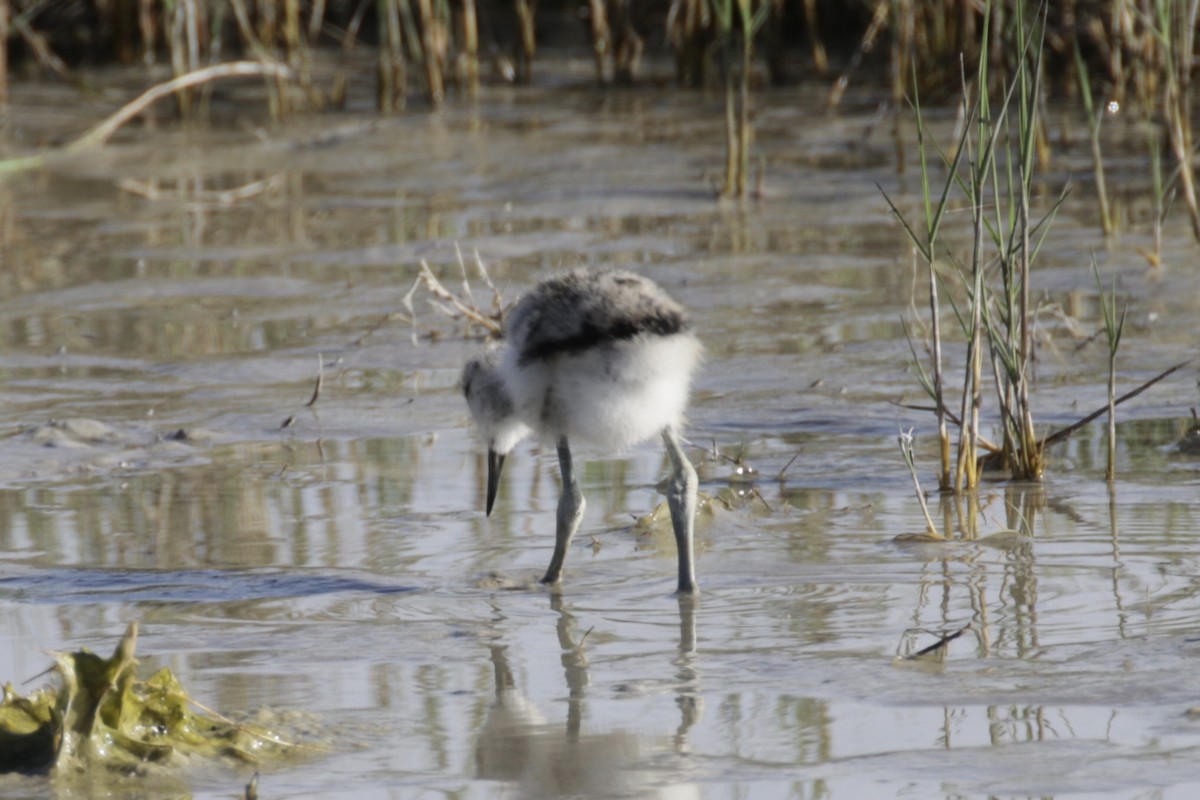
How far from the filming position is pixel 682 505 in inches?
159

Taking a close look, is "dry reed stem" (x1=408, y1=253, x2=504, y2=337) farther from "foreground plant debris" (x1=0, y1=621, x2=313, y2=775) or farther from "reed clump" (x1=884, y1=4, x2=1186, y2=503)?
"foreground plant debris" (x1=0, y1=621, x2=313, y2=775)

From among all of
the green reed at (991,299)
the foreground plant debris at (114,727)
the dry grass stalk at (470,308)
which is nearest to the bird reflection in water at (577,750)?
the foreground plant debris at (114,727)

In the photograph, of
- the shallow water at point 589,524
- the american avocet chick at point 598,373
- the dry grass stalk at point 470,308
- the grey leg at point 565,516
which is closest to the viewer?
the shallow water at point 589,524

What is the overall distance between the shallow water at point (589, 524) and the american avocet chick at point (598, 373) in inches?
7.9

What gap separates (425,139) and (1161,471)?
6.31 m

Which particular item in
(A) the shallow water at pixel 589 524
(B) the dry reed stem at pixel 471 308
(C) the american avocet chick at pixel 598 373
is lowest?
(A) the shallow water at pixel 589 524

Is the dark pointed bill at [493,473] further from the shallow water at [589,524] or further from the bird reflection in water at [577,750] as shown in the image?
→ the bird reflection in water at [577,750]

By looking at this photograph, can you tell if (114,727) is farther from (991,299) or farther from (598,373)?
(991,299)

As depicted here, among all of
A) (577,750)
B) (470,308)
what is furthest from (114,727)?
(470,308)

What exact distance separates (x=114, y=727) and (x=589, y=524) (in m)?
1.72

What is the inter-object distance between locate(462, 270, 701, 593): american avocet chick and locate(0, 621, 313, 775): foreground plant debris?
1.12 metres

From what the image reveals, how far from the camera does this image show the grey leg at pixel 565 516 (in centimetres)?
396

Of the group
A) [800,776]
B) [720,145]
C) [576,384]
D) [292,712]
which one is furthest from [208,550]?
[720,145]

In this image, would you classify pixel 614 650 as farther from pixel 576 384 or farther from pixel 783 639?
pixel 576 384
